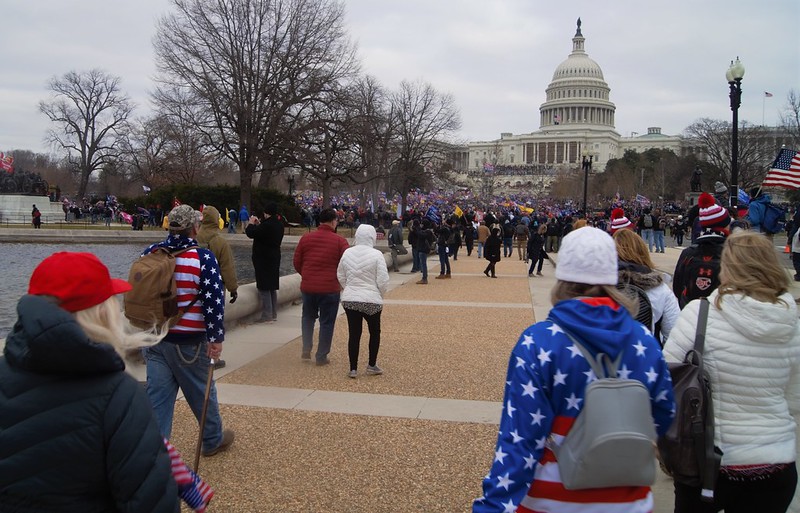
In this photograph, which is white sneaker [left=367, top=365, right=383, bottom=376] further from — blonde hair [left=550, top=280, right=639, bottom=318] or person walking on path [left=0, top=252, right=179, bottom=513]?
person walking on path [left=0, top=252, right=179, bottom=513]

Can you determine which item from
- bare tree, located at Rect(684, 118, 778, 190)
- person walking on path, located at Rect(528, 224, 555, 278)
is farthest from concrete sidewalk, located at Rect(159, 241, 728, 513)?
bare tree, located at Rect(684, 118, 778, 190)

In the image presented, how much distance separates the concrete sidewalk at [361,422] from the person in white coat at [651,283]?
1.10 m

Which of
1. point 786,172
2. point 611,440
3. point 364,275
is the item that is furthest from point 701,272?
point 786,172

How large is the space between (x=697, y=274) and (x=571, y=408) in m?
3.15

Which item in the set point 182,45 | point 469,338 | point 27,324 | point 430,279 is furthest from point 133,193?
point 27,324

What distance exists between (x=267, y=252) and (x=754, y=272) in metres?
7.80

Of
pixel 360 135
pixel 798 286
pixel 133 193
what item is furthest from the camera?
pixel 133 193

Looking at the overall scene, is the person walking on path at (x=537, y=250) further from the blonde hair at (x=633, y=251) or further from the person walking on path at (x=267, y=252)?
the blonde hair at (x=633, y=251)

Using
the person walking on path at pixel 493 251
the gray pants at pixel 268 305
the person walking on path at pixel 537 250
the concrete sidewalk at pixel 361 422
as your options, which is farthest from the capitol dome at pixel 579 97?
the concrete sidewalk at pixel 361 422

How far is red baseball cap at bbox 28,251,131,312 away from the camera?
1.99 m

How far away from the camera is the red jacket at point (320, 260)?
7.35 m

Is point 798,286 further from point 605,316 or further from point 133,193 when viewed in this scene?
point 133,193

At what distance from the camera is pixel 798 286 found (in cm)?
1220

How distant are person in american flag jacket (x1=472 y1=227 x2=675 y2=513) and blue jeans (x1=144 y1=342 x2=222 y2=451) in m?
2.96
